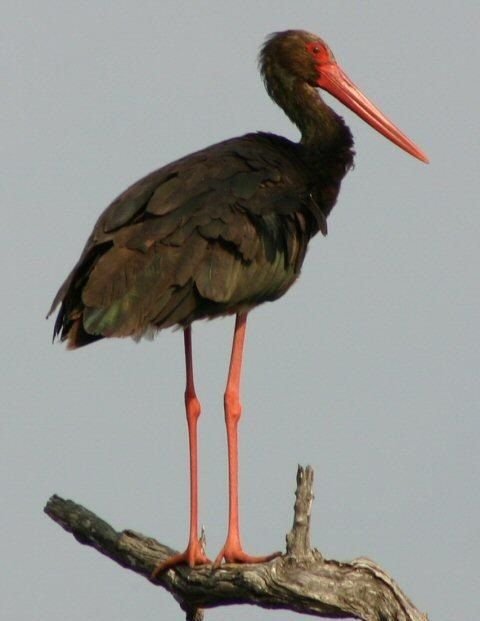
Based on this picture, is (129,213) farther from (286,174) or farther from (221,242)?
(286,174)

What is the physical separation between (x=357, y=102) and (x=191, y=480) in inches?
141

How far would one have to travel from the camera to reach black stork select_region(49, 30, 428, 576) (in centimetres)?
1033

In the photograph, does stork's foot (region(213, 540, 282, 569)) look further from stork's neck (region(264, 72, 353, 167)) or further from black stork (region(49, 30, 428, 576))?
stork's neck (region(264, 72, 353, 167))

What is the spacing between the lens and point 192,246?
10.6 metres

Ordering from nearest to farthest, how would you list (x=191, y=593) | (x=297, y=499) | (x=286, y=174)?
(x=297, y=499) → (x=191, y=593) → (x=286, y=174)

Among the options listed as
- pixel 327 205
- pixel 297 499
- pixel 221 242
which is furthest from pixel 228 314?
pixel 297 499

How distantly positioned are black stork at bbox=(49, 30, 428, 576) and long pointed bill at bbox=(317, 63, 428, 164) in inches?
31.0

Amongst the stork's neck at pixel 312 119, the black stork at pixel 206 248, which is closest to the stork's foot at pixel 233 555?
the black stork at pixel 206 248

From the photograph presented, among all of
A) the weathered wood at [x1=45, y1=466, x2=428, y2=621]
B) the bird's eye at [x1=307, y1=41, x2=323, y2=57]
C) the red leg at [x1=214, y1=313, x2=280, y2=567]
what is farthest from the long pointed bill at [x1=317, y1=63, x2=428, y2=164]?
the weathered wood at [x1=45, y1=466, x2=428, y2=621]

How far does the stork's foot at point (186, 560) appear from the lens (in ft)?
33.7

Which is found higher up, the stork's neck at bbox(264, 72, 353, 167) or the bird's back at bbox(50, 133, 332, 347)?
the stork's neck at bbox(264, 72, 353, 167)

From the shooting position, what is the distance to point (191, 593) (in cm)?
1013

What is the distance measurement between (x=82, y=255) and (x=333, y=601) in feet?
8.90

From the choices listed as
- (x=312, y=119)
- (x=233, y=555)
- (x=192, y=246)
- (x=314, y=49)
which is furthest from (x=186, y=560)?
(x=314, y=49)
